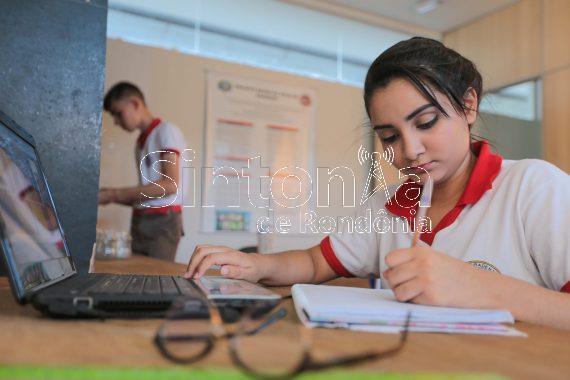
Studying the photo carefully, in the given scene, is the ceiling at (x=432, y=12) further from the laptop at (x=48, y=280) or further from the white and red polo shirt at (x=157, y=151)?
the laptop at (x=48, y=280)

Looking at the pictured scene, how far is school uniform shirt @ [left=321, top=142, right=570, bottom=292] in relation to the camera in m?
0.85

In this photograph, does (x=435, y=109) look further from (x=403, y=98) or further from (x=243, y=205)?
(x=243, y=205)

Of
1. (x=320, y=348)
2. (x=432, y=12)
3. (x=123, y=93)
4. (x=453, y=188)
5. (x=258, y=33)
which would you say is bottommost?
(x=320, y=348)

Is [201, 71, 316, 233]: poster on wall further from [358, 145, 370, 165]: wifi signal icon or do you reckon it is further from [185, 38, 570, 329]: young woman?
[185, 38, 570, 329]: young woman

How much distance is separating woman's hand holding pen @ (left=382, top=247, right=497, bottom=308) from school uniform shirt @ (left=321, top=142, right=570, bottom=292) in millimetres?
282

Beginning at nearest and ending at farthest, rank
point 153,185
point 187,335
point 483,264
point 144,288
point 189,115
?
point 187,335
point 144,288
point 483,264
point 153,185
point 189,115

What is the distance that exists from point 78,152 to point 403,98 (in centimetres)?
77

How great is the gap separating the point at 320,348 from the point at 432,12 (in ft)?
12.7

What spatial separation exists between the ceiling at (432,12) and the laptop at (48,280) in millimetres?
3296

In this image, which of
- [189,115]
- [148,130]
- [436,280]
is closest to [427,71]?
[436,280]

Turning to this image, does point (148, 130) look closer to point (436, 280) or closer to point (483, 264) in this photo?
point (483, 264)

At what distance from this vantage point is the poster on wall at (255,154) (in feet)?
11.4

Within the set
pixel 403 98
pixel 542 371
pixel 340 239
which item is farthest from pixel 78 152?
pixel 542 371

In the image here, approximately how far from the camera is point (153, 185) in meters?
2.29
